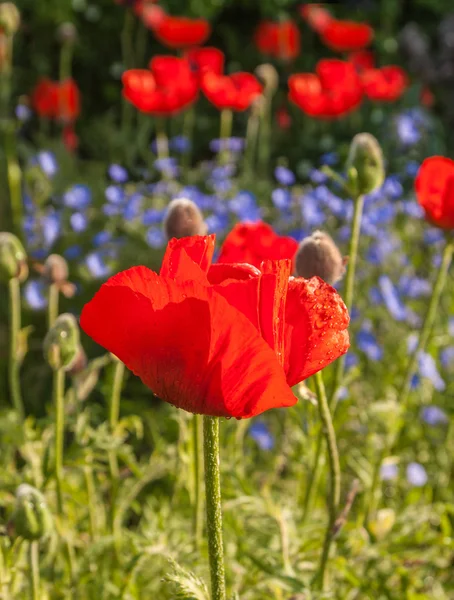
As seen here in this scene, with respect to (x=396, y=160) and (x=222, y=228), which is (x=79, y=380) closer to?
(x=222, y=228)

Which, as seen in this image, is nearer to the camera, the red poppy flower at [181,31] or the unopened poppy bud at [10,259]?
the unopened poppy bud at [10,259]

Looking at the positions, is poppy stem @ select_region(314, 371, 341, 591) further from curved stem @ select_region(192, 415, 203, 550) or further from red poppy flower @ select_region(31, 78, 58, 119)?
red poppy flower @ select_region(31, 78, 58, 119)

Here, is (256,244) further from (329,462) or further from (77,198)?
(77,198)

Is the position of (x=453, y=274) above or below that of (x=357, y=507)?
above

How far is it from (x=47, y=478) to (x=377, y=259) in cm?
175

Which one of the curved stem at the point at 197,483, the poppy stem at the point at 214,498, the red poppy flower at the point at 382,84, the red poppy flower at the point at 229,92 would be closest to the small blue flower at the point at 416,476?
the curved stem at the point at 197,483

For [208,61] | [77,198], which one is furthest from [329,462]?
[208,61]

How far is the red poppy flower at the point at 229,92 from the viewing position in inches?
129

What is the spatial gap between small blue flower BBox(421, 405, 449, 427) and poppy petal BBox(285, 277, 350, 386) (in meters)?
1.42

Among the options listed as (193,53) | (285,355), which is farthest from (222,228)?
(285,355)

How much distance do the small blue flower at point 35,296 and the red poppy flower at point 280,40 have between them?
2742 mm

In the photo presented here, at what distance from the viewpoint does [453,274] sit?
10.4 ft

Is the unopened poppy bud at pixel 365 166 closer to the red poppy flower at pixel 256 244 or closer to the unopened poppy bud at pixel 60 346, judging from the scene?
the red poppy flower at pixel 256 244

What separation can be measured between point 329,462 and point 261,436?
1.08 m
